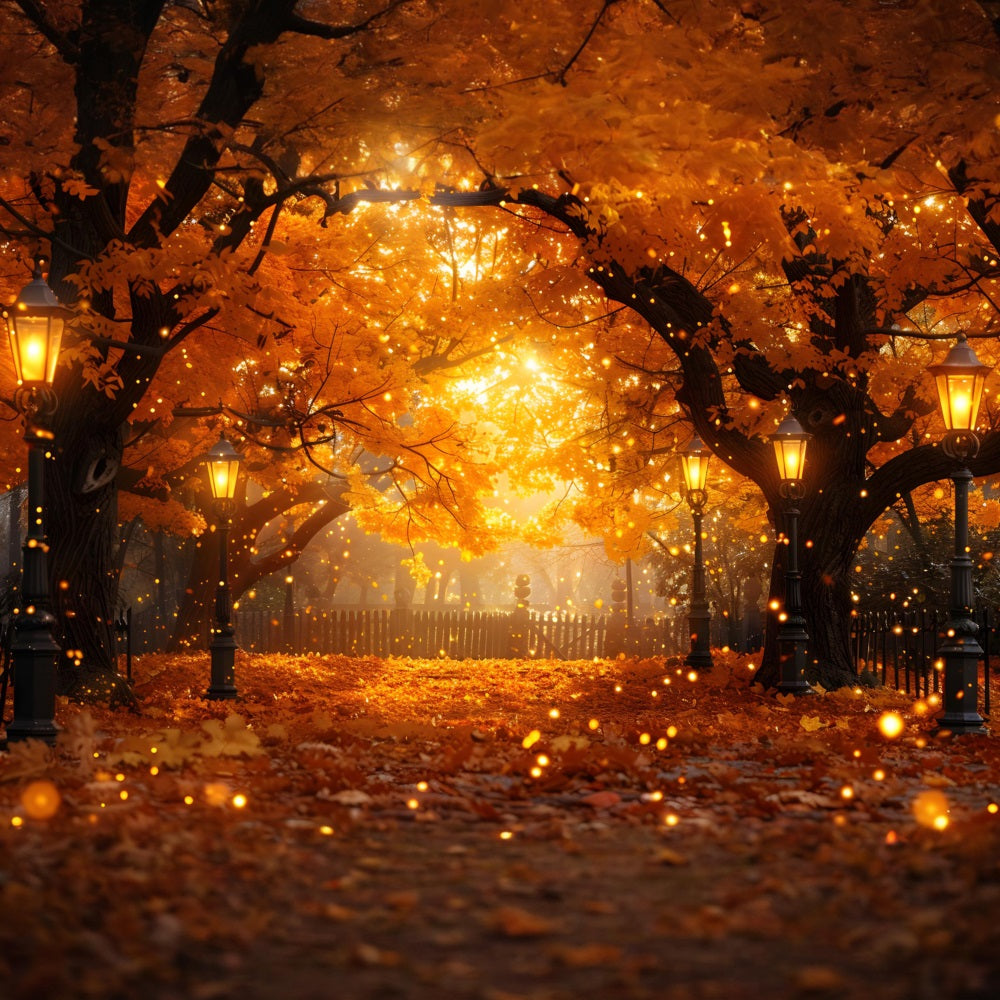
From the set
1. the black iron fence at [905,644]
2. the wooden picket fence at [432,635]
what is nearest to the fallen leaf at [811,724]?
the black iron fence at [905,644]

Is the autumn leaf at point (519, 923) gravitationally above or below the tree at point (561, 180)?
below

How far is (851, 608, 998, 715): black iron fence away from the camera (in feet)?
55.7

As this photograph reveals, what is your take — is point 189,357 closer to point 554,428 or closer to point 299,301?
point 299,301

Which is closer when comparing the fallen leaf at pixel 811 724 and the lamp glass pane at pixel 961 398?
the lamp glass pane at pixel 961 398

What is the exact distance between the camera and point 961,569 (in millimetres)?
10891

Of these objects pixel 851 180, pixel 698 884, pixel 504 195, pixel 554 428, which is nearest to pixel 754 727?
pixel 851 180

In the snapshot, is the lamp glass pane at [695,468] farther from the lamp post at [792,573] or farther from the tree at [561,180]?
the lamp post at [792,573]

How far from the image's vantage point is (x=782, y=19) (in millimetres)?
9734

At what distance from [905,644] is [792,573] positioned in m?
3.76

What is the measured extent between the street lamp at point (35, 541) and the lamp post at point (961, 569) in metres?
7.57

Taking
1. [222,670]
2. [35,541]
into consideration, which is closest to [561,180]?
[35,541]

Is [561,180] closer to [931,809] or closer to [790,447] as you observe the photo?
[790,447]

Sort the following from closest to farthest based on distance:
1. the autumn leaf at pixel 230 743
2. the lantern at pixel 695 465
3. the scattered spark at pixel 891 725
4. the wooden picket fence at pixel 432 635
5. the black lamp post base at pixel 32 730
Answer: the autumn leaf at pixel 230 743 < the black lamp post base at pixel 32 730 < the scattered spark at pixel 891 725 < the lantern at pixel 695 465 < the wooden picket fence at pixel 432 635

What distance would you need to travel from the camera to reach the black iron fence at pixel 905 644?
1697 cm
